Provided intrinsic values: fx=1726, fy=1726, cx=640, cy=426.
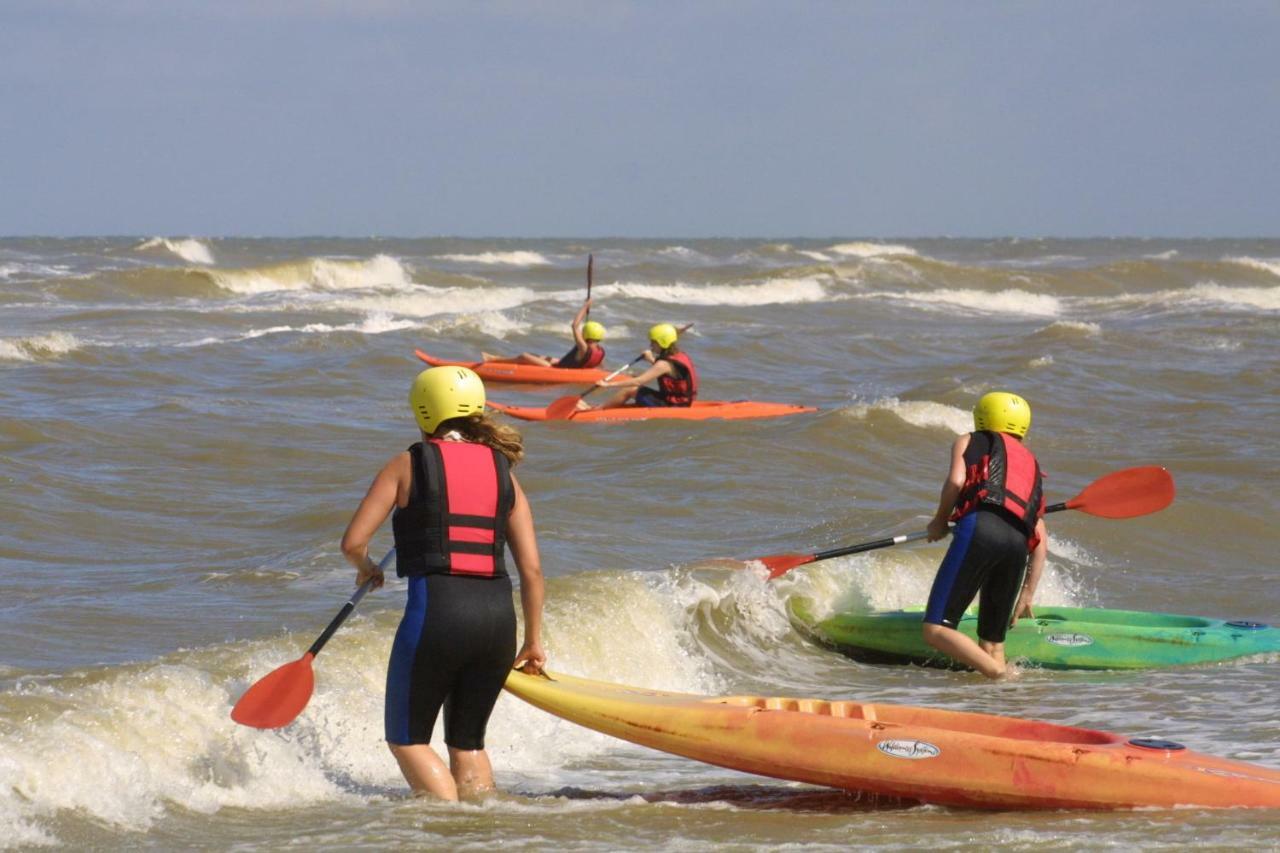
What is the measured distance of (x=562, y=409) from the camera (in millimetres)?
15891

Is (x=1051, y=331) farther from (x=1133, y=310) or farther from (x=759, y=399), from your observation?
(x=1133, y=310)

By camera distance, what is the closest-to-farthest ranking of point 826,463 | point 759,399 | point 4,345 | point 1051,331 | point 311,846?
point 311,846 → point 826,463 → point 759,399 → point 4,345 → point 1051,331

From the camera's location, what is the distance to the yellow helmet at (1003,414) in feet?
24.5

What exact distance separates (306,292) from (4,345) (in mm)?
20373

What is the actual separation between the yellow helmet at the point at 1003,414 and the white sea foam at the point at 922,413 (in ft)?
27.1

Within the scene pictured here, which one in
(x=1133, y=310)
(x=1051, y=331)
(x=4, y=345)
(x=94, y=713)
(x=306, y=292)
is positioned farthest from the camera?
(x=306, y=292)

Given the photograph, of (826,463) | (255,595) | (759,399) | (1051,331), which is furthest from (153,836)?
(1051,331)

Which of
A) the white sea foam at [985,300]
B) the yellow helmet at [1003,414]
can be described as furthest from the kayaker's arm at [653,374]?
the white sea foam at [985,300]

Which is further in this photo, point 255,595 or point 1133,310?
point 1133,310

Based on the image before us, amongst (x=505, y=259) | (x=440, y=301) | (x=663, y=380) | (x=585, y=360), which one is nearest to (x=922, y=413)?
(x=663, y=380)

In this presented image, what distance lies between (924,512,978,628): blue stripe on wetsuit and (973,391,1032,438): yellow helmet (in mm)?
408

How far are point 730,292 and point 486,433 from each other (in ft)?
127

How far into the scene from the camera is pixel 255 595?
340 inches

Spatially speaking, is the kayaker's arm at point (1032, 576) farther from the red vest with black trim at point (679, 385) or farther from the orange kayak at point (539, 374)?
the orange kayak at point (539, 374)
